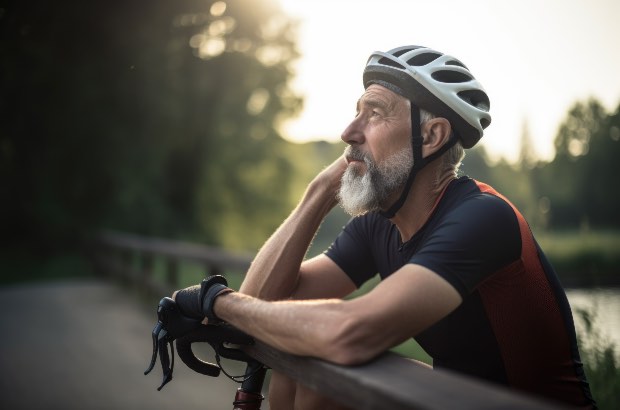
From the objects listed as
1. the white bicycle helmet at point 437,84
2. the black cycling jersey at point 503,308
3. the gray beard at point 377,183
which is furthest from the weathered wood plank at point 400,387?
the white bicycle helmet at point 437,84

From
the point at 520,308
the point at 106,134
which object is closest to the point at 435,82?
the point at 520,308

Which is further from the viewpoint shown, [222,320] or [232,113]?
[232,113]

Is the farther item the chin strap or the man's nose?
the man's nose

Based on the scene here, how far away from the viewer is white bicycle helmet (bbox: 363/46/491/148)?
8.17 feet

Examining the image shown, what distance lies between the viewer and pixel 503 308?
6.96ft

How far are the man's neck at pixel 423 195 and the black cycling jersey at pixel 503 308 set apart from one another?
0.24m

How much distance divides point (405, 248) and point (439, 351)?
1.46 feet

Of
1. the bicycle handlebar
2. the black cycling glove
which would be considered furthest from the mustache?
the bicycle handlebar

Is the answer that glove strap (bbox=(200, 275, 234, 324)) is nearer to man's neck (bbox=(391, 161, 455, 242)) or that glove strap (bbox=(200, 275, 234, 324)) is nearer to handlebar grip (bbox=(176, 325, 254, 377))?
handlebar grip (bbox=(176, 325, 254, 377))

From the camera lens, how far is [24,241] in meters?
18.5

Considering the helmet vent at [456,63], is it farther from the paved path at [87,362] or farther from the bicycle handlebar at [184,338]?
the paved path at [87,362]

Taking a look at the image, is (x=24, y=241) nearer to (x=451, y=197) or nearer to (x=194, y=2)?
(x=194, y=2)

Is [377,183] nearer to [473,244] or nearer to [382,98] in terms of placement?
[382,98]

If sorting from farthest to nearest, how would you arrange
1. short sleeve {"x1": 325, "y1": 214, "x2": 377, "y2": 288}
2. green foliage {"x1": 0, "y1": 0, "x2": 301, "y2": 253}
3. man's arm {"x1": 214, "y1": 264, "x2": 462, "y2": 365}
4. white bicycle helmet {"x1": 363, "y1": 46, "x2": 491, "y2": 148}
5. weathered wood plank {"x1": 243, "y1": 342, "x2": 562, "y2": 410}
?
green foliage {"x1": 0, "y1": 0, "x2": 301, "y2": 253}, short sleeve {"x1": 325, "y1": 214, "x2": 377, "y2": 288}, white bicycle helmet {"x1": 363, "y1": 46, "x2": 491, "y2": 148}, man's arm {"x1": 214, "y1": 264, "x2": 462, "y2": 365}, weathered wood plank {"x1": 243, "y1": 342, "x2": 562, "y2": 410}
